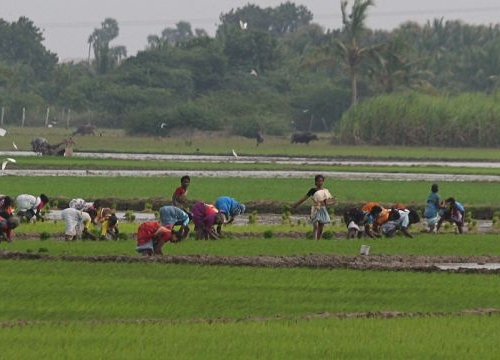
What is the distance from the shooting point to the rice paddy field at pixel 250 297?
12.8m

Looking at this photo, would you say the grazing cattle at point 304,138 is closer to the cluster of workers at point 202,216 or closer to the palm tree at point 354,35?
the palm tree at point 354,35

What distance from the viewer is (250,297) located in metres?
15.7

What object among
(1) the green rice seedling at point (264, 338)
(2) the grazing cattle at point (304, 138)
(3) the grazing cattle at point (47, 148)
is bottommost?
(3) the grazing cattle at point (47, 148)

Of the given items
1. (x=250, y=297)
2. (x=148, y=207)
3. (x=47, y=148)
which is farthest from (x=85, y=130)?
(x=250, y=297)

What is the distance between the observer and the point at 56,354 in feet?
39.8

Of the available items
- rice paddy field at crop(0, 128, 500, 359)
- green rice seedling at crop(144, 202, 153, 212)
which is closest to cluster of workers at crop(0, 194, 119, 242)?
rice paddy field at crop(0, 128, 500, 359)

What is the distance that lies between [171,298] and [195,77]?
81523 mm

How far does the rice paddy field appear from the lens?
41.9 feet

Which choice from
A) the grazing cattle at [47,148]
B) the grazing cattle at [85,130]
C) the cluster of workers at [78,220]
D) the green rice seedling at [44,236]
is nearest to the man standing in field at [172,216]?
the cluster of workers at [78,220]

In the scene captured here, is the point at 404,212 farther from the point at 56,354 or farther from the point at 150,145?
the point at 150,145

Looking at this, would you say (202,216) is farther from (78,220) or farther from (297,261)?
(297,261)

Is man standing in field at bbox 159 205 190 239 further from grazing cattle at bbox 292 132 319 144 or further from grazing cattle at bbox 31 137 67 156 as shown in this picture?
grazing cattle at bbox 292 132 319 144

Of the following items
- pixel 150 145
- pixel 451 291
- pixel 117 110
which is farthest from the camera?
pixel 117 110

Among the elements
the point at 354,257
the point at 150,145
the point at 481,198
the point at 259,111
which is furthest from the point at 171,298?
the point at 259,111
